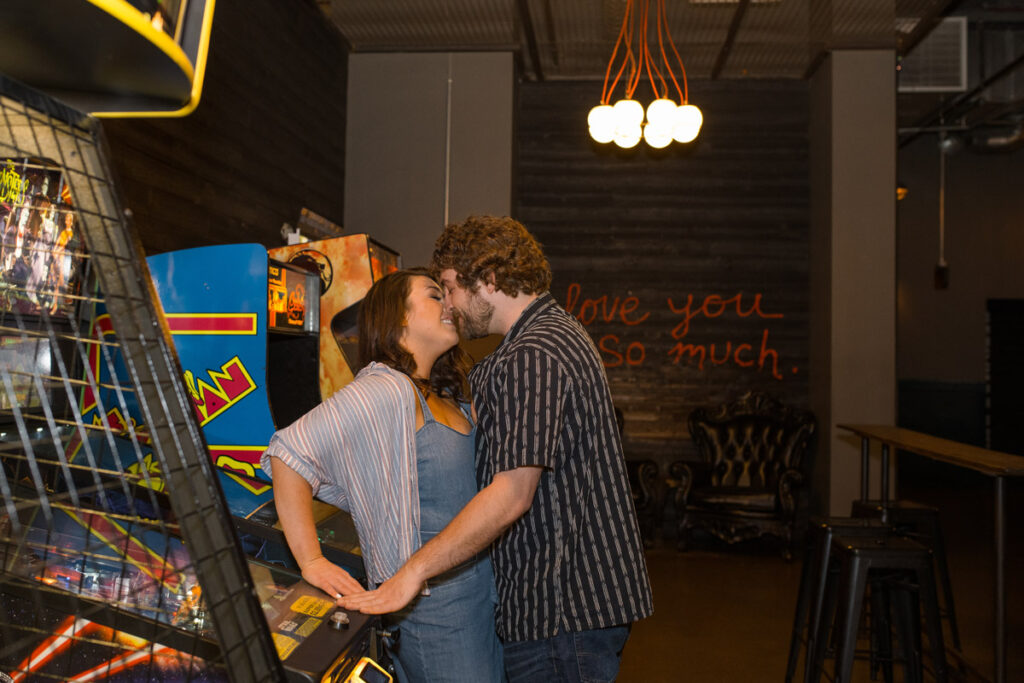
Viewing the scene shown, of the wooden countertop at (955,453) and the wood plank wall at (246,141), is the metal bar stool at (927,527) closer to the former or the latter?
the wooden countertop at (955,453)

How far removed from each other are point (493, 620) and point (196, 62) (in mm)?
1196

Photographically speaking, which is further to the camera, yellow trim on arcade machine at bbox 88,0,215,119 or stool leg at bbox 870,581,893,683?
stool leg at bbox 870,581,893,683

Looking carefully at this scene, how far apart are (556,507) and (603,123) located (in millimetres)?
3681

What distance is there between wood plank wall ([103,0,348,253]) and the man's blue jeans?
1903 millimetres

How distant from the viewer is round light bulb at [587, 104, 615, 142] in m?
4.73

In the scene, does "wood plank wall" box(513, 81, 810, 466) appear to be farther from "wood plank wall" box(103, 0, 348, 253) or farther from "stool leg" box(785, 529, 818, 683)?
"stool leg" box(785, 529, 818, 683)

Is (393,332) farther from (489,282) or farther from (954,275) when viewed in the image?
(954,275)

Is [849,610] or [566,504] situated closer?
[566,504]

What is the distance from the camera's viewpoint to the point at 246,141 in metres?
3.88

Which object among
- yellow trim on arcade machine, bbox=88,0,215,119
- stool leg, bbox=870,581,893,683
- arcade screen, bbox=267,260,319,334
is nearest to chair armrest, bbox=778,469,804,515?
stool leg, bbox=870,581,893,683

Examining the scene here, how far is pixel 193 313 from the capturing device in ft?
7.87

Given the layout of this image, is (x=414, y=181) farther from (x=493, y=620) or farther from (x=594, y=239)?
(x=493, y=620)

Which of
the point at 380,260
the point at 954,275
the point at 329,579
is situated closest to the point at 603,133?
the point at 380,260

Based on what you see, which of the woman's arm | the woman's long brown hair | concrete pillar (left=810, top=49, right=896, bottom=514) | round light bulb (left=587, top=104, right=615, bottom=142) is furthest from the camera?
concrete pillar (left=810, top=49, right=896, bottom=514)
